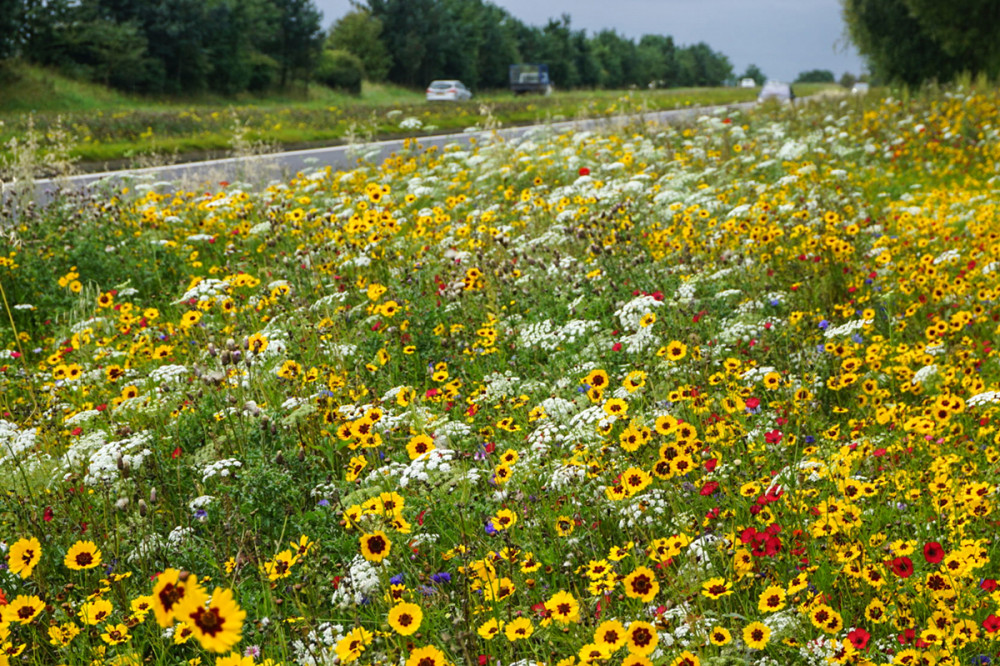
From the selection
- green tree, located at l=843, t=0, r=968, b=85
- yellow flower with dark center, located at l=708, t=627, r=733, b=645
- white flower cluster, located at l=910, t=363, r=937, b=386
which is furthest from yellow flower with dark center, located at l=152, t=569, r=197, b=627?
green tree, located at l=843, t=0, r=968, b=85

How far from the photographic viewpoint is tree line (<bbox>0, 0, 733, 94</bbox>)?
99.5ft

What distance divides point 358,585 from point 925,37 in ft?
60.0

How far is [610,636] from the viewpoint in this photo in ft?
5.45

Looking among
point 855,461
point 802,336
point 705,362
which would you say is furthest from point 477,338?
point 855,461

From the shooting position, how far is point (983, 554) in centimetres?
213

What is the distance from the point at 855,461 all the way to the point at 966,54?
648 inches

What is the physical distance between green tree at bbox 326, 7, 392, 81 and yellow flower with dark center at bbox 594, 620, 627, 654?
158 ft

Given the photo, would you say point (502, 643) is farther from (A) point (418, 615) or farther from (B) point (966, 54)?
(B) point (966, 54)

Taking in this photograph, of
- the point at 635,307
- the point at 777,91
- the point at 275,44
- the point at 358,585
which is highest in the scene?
the point at 275,44

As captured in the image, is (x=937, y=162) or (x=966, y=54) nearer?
(x=937, y=162)

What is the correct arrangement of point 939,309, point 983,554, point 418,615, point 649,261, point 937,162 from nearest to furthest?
point 418,615 < point 983,554 < point 939,309 < point 649,261 < point 937,162

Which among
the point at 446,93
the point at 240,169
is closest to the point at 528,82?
the point at 446,93

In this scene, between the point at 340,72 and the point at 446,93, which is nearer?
the point at 446,93

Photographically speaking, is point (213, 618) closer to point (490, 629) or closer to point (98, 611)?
point (490, 629)
